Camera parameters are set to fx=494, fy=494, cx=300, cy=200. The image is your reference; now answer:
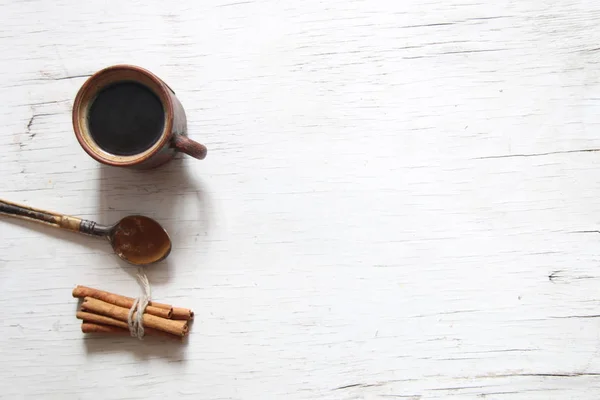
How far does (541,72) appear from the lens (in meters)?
1.00

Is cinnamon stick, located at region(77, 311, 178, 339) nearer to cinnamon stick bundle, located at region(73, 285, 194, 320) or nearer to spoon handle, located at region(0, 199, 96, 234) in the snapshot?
cinnamon stick bundle, located at region(73, 285, 194, 320)

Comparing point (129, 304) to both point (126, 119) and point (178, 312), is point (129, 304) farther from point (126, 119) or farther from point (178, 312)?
point (126, 119)

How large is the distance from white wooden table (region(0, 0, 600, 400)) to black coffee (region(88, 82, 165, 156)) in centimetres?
10

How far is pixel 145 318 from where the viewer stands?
0.95 m

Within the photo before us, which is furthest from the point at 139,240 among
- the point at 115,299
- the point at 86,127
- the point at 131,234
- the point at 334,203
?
the point at 334,203

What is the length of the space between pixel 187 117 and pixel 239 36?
0.64 feet

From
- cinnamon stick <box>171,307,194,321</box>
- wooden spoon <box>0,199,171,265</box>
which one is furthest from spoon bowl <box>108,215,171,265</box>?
cinnamon stick <box>171,307,194,321</box>

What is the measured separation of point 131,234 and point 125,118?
223 millimetres

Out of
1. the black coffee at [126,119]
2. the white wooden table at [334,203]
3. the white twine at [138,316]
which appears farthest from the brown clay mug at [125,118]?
the white twine at [138,316]

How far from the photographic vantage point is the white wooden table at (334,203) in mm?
985

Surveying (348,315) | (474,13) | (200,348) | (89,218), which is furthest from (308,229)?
(474,13)

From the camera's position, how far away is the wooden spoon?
959mm

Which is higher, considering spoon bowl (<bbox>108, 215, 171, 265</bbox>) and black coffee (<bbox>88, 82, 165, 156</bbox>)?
black coffee (<bbox>88, 82, 165, 156</bbox>)

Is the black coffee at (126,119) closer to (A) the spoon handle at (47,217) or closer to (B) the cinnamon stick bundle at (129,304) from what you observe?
(A) the spoon handle at (47,217)
